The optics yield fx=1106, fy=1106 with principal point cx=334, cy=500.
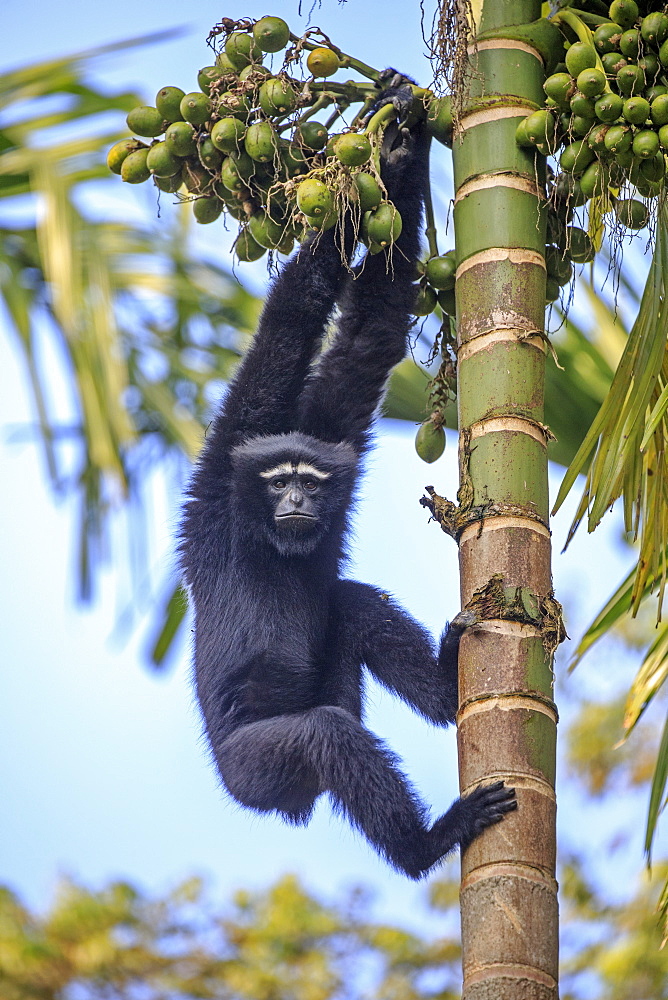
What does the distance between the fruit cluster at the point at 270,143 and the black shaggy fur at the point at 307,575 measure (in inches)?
20.5

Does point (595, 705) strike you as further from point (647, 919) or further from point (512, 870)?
point (512, 870)

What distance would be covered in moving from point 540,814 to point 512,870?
0.17 meters

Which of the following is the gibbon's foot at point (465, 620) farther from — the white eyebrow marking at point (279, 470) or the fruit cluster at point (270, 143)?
the white eyebrow marking at point (279, 470)

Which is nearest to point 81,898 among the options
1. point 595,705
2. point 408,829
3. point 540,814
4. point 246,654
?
point 595,705

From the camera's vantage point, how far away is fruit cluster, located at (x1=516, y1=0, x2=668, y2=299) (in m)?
3.04

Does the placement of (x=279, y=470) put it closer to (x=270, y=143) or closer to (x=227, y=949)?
(x=270, y=143)

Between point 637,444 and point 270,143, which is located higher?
point 270,143

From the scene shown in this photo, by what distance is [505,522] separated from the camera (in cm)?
292

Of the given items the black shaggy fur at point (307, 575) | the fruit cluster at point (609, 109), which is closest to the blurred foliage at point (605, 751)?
the black shaggy fur at point (307, 575)

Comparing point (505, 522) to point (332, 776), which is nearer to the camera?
point (505, 522)

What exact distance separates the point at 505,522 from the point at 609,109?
1.18 m

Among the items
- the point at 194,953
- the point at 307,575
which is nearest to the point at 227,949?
the point at 194,953

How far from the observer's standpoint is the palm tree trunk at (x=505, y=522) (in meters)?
2.58

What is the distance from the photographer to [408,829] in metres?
3.81
